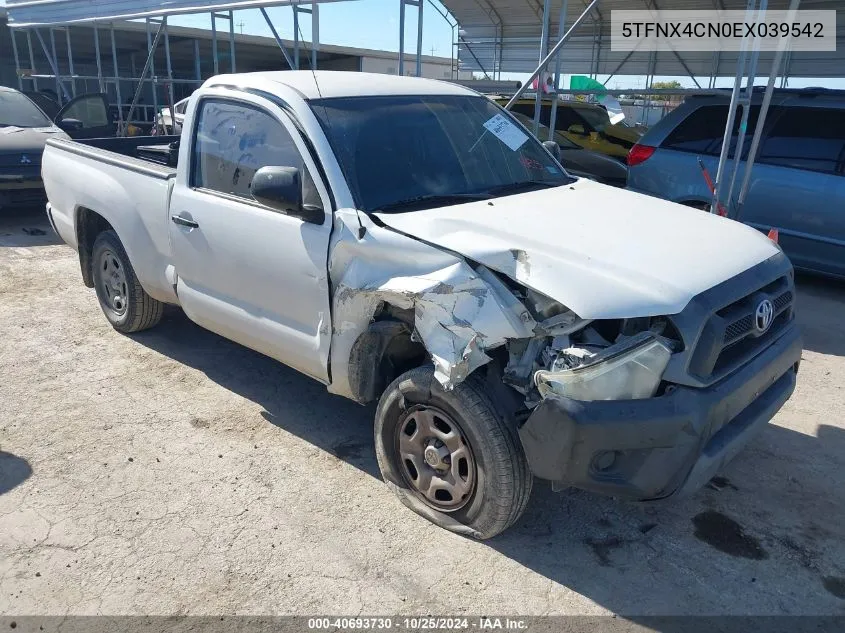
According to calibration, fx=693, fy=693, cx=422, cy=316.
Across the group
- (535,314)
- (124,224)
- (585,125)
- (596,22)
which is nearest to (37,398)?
(124,224)

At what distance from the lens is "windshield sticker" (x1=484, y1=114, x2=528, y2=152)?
13.7 ft

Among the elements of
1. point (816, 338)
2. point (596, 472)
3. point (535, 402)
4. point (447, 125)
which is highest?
point (447, 125)

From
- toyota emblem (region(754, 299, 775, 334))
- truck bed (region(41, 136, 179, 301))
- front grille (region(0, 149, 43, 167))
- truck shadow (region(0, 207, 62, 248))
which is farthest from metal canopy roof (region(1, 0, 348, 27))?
toyota emblem (region(754, 299, 775, 334))

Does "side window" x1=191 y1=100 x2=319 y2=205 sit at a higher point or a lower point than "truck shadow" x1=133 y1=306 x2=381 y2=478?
higher

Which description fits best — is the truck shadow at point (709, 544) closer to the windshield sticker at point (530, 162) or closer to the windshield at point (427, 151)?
the windshield at point (427, 151)

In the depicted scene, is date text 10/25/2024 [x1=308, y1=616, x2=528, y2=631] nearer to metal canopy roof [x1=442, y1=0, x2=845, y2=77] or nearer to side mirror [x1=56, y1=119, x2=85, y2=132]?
side mirror [x1=56, y1=119, x2=85, y2=132]

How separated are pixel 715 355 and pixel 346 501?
1803 mm

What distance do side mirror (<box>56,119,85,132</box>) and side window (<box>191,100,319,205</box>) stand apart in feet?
23.2

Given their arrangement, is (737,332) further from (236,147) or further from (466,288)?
(236,147)

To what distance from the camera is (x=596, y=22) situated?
12.5 m

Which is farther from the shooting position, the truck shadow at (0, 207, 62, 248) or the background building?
the background building

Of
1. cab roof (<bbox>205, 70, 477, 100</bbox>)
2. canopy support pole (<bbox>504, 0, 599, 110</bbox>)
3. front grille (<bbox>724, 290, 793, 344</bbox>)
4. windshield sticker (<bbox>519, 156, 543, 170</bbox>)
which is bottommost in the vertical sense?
front grille (<bbox>724, 290, 793, 344</bbox>)

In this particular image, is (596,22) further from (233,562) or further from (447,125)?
(233,562)

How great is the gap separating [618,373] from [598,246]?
23.6 inches
